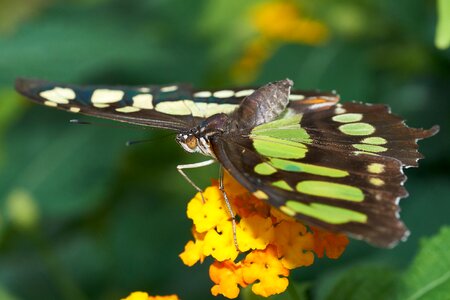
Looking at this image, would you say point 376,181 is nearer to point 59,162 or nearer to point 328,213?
point 328,213

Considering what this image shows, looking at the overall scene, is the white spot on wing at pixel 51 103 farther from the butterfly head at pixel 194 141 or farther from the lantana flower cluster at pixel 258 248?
the lantana flower cluster at pixel 258 248

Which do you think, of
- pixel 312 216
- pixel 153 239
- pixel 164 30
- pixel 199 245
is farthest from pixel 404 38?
pixel 312 216

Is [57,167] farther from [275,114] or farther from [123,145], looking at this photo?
[275,114]

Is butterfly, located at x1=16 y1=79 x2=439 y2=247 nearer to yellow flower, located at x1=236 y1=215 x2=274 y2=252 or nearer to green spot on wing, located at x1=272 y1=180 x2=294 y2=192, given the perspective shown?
green spot on wing, located at x1=272 y1=180 x2=294 y2=192

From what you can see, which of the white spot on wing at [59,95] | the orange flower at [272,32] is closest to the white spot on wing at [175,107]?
the white spot on wing at [59,95]

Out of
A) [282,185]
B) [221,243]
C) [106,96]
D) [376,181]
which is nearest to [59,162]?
[106,96]

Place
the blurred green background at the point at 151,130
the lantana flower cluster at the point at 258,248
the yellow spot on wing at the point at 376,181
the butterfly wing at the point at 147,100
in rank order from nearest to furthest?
the yellow spot on wing at the point at 376,181 → the lantana flower cluster at the point at 258,248 → the butterfly wing at the point at 147,100 → the blurred green background at the point at 151,130
